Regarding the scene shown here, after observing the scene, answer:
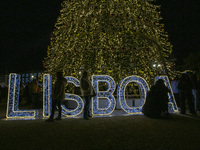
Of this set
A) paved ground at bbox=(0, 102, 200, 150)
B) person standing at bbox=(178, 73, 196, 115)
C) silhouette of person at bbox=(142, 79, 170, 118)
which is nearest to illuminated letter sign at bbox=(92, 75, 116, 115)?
silhouette of person at bbox=(142, 79, 170, 118)

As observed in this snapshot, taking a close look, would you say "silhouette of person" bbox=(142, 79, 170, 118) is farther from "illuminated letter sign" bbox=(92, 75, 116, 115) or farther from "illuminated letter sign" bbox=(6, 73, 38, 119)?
"illuminated letter sign" bbox=(6, 73, 38, 119)

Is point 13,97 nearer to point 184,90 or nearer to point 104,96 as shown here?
point 104,96

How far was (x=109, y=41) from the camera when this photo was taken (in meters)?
12.7

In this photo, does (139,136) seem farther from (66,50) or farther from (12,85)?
(66,50)

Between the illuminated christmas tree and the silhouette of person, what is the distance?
4.20 m

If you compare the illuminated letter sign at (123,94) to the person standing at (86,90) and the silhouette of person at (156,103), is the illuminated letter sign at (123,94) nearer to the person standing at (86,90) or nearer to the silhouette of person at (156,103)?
the silhouette of person at (156,103)

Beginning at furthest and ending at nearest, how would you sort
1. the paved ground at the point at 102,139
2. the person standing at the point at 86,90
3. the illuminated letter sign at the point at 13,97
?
the person standing at the point at 86,90 → the illuminated letter sign at the point at 13,97 → the paved ground at the point at 102,139

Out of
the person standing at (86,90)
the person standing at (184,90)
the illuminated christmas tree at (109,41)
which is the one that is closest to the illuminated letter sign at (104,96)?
the person standing at (86,90)

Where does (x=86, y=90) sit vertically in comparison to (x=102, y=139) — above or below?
above

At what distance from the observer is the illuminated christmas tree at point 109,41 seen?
12570 millimetres

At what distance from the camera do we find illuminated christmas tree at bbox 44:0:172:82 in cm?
1257

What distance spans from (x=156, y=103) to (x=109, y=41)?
224 inches

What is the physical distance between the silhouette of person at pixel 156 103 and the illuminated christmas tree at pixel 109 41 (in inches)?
165

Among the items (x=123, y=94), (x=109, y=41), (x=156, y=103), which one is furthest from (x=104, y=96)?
(x=109, y=41)
